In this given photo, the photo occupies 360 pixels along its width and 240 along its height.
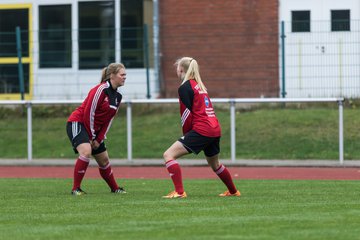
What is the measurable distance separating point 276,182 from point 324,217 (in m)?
6.32

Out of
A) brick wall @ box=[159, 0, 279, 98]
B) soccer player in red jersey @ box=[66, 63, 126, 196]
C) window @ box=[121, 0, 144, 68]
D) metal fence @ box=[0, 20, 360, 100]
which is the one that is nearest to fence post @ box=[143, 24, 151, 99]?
metal fence @ box=[0, 20, 360, 100]

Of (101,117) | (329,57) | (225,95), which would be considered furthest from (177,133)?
(101,117)

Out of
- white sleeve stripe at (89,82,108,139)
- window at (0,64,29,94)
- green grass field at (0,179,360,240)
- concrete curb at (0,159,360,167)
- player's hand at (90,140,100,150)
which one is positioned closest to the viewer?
green grass field at (0,179,360,240)

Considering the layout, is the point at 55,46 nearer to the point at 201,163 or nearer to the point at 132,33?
the point at 132,33

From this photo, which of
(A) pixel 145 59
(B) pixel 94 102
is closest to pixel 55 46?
(A) pixel 145 59

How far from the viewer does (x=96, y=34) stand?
1088 inches

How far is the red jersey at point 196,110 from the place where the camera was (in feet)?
40.4

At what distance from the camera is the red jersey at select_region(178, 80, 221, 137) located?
12.3m

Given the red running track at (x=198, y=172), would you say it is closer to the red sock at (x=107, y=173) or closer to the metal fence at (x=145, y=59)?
the red sock at (x=107, y=173)

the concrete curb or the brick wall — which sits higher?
the brick wall

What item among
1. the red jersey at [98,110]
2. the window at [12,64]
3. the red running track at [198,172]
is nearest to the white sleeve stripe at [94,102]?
the red jersey at [98,110]

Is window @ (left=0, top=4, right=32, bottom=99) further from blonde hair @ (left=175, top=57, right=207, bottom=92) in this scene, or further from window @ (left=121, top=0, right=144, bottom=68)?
blonde hair @ (left=175, top=57, right=207, bottom=92)

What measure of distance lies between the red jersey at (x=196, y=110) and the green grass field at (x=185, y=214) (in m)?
0.85

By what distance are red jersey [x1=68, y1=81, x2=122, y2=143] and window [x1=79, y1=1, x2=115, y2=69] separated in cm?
1377
